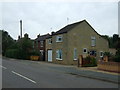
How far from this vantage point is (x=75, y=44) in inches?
1524

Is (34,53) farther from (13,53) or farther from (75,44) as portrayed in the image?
(75,44)

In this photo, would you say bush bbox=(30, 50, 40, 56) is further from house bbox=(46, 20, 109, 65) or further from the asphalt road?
the asphalt road

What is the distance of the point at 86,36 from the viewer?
40000 mm

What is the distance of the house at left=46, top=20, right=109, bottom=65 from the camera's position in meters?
38.1

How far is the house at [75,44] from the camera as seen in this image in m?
38.1

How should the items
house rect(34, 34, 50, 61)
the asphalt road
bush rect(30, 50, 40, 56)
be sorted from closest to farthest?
the asphalt road < house rect(34, 34, 50, 61) < bush rect(30, 50, 40, 56)

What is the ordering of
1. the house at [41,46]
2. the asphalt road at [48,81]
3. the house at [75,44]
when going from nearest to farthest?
the asphalt road at [48,81] < the house at [75,44] < the house at [41,46]

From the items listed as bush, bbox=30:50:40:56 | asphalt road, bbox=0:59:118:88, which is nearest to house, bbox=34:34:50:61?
bush, bbox=30:50:40:56

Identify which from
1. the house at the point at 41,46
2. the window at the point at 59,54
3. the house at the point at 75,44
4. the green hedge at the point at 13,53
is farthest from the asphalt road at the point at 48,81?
the green hedge at the point at 13,53

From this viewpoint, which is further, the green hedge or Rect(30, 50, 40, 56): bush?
the green hedge

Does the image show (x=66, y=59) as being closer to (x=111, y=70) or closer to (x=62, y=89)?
(x=111, y=70)

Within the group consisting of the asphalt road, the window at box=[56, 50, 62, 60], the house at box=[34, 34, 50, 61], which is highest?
the house at box=[34, 34, 50, 61]

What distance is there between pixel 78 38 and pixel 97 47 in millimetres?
4262

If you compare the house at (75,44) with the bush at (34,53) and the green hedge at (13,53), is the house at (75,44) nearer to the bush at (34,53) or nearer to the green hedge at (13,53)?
the bush at (34,53)
